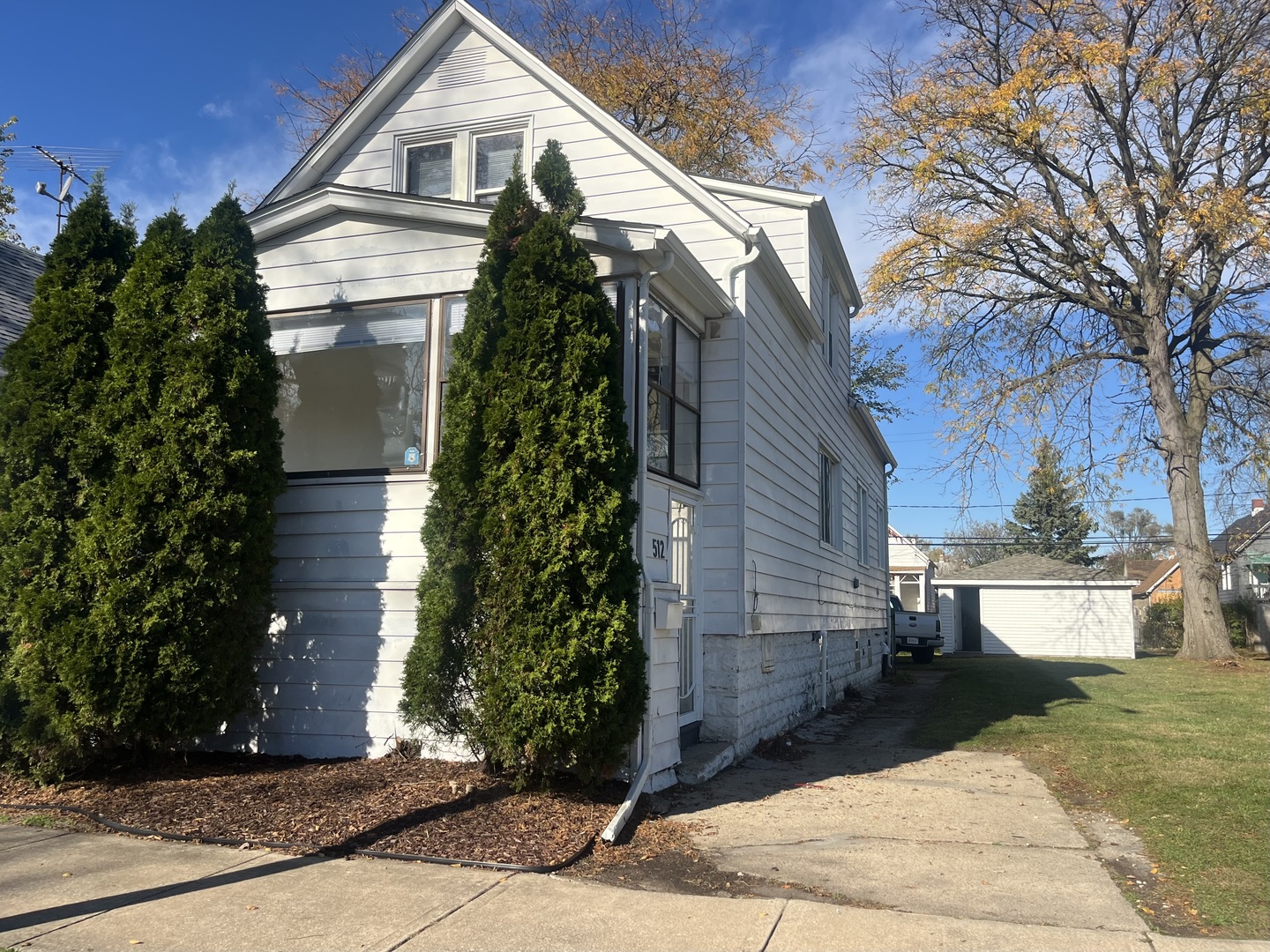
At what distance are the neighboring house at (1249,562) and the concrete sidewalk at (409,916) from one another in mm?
30022

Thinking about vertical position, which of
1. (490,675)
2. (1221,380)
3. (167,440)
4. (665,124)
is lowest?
(490,675)

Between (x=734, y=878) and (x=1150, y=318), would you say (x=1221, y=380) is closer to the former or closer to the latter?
(x=1150, y=318)

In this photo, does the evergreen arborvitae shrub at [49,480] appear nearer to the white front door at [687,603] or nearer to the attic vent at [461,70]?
the white front door at [687,603]

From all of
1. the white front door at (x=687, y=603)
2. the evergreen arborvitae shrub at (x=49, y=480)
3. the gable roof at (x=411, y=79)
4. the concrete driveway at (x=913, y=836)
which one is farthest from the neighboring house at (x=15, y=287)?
the concrete driveway at (x=913, y=836)

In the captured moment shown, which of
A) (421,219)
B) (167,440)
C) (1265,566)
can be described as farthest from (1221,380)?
(167,440)

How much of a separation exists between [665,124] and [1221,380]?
14684 millimetres

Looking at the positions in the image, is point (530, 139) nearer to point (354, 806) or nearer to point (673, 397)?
point (673, 397)

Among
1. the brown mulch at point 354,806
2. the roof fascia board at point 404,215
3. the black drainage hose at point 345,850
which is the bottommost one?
the black drainage hose at point 345,850

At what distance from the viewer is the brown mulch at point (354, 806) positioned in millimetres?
5273

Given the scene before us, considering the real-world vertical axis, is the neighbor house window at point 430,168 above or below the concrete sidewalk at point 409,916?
above

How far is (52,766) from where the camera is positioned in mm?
6285

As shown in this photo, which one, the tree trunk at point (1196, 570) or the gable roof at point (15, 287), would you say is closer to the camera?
the gable roof at point (15, 287)

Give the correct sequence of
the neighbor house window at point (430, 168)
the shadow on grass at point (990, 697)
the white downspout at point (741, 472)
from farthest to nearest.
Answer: the shadow on grass at point (990, 697) < the neighbor house window at point (430, 168) < the white downspout at point (741, 472)

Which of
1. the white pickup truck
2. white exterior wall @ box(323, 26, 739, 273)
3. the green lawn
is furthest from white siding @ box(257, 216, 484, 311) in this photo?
the white pickup truck
